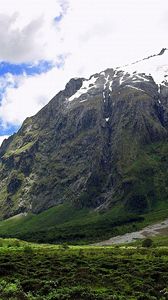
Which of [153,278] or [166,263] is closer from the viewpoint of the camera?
[153,278]

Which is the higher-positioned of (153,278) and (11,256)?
(11,256)

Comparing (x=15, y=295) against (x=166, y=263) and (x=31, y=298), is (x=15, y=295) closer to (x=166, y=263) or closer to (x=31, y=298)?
(x=31, y=298)

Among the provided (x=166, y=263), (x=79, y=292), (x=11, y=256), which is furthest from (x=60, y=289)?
(x=11, y=256)

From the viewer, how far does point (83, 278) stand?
2200 inches

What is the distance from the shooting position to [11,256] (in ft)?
237

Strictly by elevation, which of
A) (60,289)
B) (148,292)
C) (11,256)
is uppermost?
(11,256)

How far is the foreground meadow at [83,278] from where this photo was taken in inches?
1979

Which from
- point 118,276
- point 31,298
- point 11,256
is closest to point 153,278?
point 118,276

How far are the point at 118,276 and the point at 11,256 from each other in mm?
22144

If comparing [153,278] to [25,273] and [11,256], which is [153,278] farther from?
[11,256]

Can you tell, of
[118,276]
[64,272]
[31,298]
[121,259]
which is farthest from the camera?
[121,259]

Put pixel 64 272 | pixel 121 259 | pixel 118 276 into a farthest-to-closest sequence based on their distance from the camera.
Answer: pixel 121 259 < pixel 64 272 < pixel 118 276

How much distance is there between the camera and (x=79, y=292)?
50.6m

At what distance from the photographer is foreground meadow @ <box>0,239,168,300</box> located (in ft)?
165
